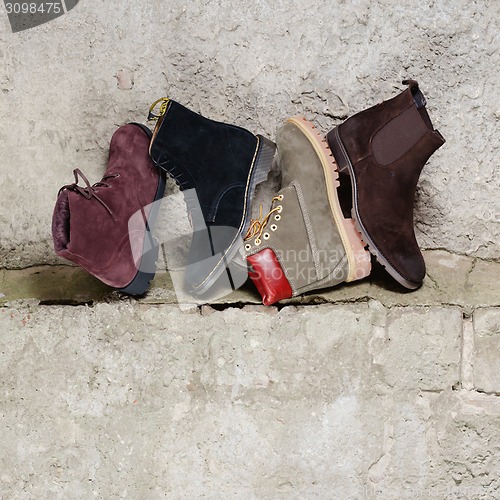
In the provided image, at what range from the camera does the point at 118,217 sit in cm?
138

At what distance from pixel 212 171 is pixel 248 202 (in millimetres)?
106

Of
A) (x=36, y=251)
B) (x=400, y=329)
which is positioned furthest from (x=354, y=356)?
(x=36, y=251)

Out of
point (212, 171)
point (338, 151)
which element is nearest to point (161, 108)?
point (212, 171)

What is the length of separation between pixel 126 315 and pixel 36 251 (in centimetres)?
37

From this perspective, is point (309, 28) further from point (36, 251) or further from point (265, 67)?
point (36, 251)

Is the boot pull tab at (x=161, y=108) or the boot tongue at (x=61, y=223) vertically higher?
→ the boot pull tab at (x=161, y=108)

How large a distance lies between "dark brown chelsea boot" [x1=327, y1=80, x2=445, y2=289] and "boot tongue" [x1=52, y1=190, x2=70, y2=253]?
588 millimetres

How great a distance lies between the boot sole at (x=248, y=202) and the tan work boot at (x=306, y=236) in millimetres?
31

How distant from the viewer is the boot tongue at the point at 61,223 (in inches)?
49.8

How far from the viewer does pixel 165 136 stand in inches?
54.7

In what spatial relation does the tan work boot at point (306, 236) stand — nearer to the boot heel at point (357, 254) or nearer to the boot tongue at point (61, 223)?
the boot heel at point (357, 254)

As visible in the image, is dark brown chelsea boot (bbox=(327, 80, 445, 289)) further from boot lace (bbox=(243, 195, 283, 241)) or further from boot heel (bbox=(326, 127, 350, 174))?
boot lace (bbox=(243, 195, 283, 241))

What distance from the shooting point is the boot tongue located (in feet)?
4.15

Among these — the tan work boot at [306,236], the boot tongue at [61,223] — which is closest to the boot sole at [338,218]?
the tan work boot at [306,236]
